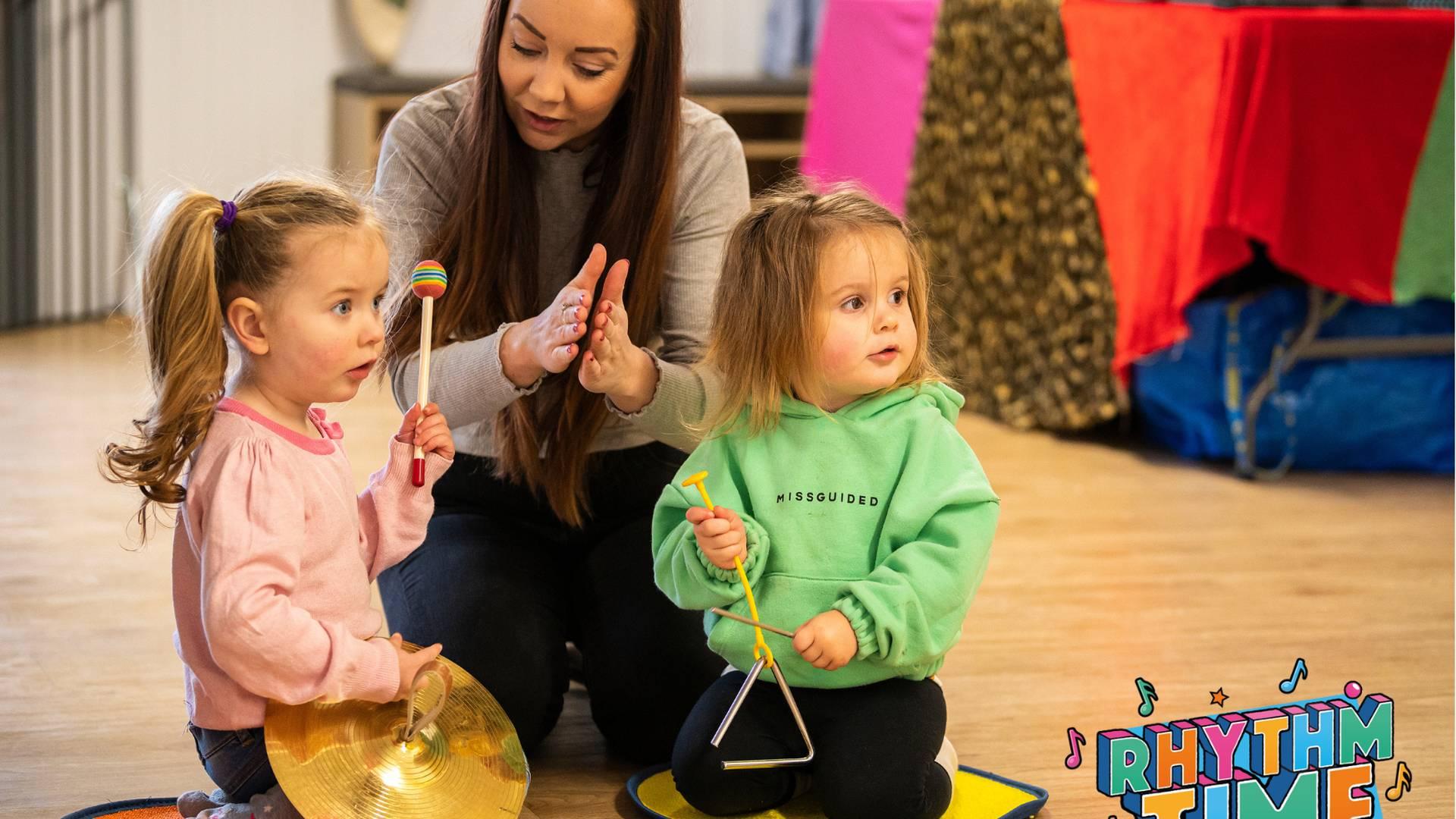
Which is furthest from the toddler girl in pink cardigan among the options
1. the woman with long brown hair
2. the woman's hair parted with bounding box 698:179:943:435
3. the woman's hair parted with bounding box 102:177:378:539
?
the woman's hair parted with bounding box 698:179:943:435

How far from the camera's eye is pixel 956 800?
1390 mm

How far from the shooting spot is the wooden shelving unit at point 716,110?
14.6ft

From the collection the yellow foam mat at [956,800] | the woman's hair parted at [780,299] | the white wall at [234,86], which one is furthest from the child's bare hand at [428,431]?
the white wall at [234,86]

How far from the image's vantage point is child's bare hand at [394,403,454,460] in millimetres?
1263

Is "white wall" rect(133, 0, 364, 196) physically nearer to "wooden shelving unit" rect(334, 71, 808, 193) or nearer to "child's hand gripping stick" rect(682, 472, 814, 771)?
"wooden shelving unit" rect(334, 71, 808, 193)

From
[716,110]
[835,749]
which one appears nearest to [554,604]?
[835,749]

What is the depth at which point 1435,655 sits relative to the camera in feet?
5.98

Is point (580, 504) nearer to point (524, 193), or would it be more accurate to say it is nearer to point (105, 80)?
point (524, 193)

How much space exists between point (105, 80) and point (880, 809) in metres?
3.72

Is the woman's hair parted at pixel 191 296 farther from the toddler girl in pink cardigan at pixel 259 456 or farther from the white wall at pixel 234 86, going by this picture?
the white wall at pixel 234 86

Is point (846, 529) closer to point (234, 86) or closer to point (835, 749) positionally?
point (835, 749)

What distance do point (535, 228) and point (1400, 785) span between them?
3.07 feet

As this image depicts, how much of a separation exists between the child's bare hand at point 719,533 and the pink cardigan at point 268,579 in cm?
26

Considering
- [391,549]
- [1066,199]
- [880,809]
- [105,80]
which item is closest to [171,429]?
[391,549]
